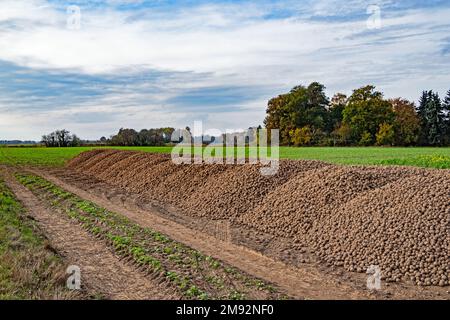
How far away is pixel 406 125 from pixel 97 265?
165 ft

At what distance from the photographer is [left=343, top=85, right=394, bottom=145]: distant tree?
49.5 meters

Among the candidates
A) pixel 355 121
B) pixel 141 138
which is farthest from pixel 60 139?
pixel 355 121

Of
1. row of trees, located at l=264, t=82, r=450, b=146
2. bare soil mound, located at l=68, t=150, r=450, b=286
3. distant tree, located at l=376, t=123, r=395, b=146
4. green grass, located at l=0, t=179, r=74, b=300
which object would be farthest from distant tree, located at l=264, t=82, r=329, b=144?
green grass, located at l=0, t=179, r=74, b=300

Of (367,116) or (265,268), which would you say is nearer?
(265,268)

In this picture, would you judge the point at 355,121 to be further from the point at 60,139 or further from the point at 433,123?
the point at 60,139

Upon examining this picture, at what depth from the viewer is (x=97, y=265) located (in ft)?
20.2

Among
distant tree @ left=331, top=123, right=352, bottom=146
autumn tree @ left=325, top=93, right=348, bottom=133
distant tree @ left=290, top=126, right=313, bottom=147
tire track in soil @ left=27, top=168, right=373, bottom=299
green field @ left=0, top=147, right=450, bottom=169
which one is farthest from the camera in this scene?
autumn tree @ left=325, top=93, right=348, bottom=133

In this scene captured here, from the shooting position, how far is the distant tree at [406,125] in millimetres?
50062

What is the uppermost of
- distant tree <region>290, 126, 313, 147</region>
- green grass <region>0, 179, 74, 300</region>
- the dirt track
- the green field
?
distant tree <region>290, 126, 313, 147</region>

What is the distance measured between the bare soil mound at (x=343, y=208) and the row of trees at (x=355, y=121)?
1439 inches

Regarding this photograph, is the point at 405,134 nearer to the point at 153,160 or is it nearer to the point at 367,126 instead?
the point at 367,126

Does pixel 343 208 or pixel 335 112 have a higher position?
pixel 335 112

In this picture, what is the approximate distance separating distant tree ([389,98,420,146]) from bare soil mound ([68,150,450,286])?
41829mm

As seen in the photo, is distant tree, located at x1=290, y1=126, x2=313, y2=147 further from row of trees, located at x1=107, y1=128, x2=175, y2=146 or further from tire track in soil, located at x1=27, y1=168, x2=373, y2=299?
tire track in soil, located at x1=27, y1=168, x2=373, y2=299
